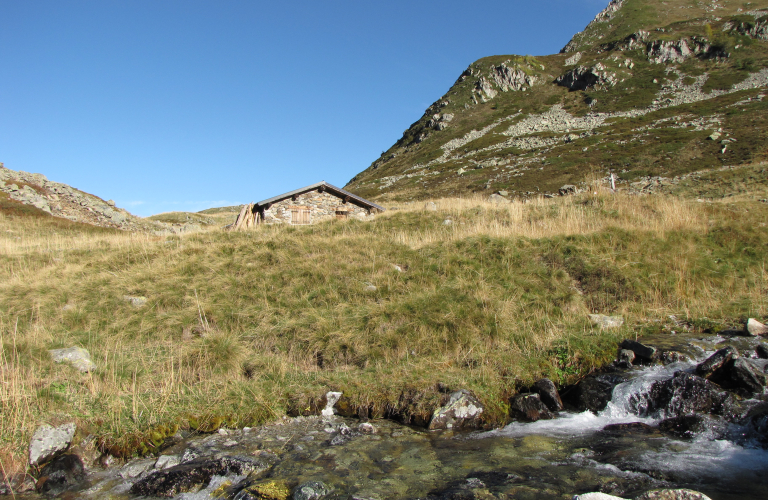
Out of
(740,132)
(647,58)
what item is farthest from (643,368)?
(647,58)

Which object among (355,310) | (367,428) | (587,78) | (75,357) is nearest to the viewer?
(367,428)

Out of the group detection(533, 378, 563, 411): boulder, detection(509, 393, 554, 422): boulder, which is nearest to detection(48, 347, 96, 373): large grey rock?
detection(509, 393, 554, 422): boulder

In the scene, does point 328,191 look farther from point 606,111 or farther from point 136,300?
point 606,111

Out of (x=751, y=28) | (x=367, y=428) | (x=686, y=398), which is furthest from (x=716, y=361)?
(x=751, y=28)

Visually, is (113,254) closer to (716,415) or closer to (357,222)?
(357,222)

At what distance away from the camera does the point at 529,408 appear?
6.00 metres

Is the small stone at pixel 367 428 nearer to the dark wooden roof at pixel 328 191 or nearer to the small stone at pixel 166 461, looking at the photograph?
the small stone at pixel 166 461

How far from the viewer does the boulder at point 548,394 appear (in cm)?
620

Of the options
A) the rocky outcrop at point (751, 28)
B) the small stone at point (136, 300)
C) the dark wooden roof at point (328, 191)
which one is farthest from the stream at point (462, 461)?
the rocky outcrop at point (751, 28)

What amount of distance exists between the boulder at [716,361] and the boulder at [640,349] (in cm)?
69

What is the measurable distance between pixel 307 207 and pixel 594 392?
2164 cm

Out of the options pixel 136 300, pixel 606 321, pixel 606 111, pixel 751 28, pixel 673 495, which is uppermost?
pixel 751 28

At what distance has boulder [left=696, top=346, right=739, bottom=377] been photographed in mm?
5996

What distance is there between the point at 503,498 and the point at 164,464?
3.75 meters
